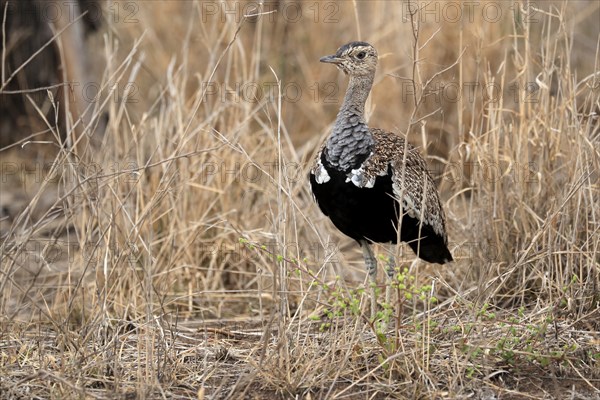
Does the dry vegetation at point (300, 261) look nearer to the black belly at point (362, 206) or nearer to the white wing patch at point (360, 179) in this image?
the black belly at point (362, 206)

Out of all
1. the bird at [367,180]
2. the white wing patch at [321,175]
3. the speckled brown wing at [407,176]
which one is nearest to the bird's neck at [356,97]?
the bird at [367,180]

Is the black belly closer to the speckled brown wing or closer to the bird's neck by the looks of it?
the speckled brown wing

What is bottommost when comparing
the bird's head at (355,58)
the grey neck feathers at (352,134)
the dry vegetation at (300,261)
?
the dry vegetation at (300,261)

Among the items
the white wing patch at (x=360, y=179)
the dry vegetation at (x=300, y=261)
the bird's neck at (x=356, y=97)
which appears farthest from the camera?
the bird's neck at (x=356, y=97)

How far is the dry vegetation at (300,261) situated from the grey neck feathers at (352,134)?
10.0 inches

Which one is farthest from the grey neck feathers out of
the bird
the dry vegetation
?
the dry vegetation

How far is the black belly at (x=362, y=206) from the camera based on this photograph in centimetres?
411

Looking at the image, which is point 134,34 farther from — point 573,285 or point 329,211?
point 573,285

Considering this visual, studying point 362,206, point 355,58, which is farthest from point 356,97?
point 362,206

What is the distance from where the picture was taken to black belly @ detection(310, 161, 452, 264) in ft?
13.5

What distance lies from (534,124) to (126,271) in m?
2.21

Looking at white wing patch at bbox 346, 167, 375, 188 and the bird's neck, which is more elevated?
the bird's neck

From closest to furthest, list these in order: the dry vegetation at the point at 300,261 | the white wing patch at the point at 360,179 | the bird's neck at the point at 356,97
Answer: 1. the dry vegetation at the point at 300,261
2. the white wing patch at the point at 360,179
3. the bird's neck at the point at 356,97

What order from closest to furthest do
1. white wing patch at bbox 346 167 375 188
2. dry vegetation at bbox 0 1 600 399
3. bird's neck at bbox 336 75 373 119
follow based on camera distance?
dry vegetation at bbox 0 1 600 399
white wing patch at bbox 346 167 375 188
bird's neck at bbox 336 75 373 119
